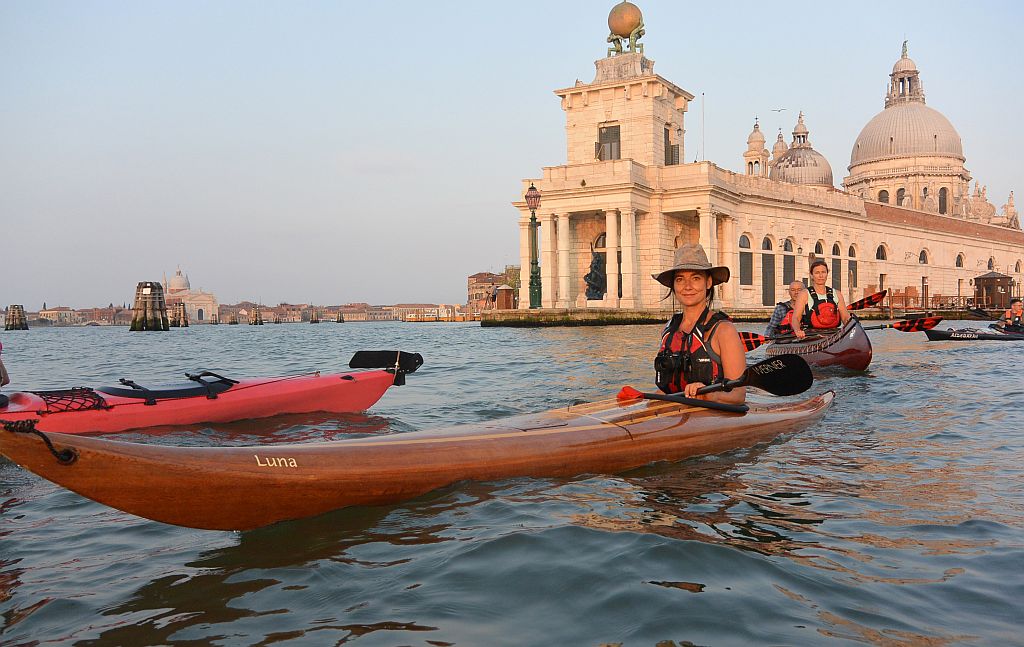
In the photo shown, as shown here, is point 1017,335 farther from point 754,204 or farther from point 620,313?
point 754,204

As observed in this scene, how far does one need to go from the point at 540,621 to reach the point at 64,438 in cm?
213

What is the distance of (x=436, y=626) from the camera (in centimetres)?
275

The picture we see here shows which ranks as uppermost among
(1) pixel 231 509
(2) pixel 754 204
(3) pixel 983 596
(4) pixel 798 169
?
(4) pixel 798 169

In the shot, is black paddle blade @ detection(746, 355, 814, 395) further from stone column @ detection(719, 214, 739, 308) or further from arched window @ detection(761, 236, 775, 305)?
arched window @ detection(761, 236, 775, 305)

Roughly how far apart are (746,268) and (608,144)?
39.5ft

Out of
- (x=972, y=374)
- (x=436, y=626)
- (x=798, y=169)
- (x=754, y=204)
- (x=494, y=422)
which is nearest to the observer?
(x=436, y=626)

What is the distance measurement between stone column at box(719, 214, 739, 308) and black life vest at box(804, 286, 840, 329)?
31.6 metres

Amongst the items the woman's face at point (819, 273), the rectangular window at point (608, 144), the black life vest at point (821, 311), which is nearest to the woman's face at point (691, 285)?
the woman's face at point (819, 273)

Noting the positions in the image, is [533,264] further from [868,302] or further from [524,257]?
[868,302]

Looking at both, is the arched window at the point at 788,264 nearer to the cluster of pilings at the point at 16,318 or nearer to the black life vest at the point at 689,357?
the black life vest at the point at 689,357

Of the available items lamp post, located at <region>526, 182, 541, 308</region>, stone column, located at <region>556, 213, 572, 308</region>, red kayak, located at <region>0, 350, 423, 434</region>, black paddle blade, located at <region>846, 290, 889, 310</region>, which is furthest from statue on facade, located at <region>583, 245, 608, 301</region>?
red kayak, located at <region>0, 350, 423, 434</region>

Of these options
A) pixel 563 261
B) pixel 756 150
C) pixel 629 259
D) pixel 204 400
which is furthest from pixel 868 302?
pixel 756 150

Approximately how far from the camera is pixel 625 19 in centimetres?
4366

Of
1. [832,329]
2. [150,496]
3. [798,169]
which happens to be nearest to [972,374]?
[832,329]
